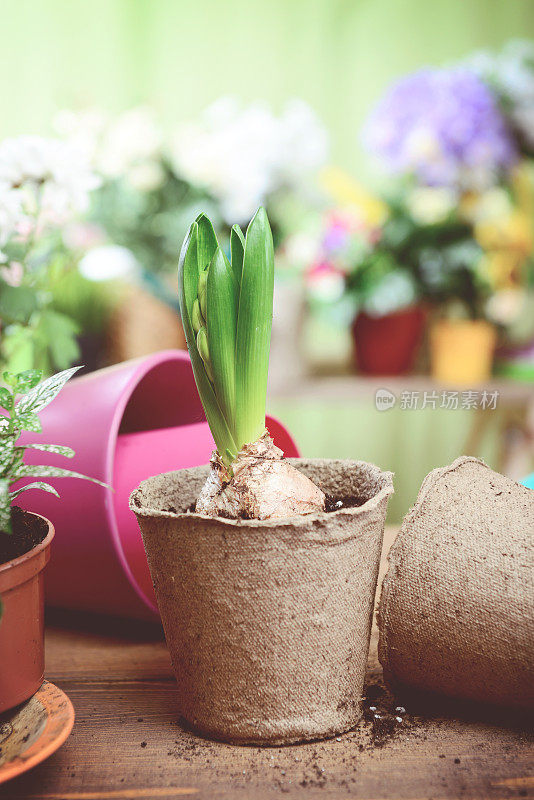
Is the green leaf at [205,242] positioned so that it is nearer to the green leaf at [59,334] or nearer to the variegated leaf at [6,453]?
the variegated leaf at [6,453]

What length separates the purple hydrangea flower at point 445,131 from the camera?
152cm

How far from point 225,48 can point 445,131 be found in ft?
3.15

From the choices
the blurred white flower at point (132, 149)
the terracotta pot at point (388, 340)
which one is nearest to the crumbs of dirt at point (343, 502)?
the blurred white flower at point (132, 149)

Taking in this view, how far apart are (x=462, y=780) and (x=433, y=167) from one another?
137 centimetres

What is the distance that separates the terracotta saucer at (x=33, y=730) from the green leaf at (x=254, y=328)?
0.71 ft

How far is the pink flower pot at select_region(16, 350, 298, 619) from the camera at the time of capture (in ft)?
2.16

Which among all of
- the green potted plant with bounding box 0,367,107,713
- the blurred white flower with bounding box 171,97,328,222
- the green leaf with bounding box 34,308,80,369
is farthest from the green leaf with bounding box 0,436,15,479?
the blurred white flower with bounding box 171,97,328,222

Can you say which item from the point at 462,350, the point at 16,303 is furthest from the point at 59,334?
the point at 462,350

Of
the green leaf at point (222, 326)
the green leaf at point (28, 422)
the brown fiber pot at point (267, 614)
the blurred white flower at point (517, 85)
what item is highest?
the blurred white flower at point (517, 85)

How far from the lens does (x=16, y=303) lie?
75 cm

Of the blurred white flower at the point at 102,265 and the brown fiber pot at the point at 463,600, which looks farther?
the blurred white flower at the point at 102,265

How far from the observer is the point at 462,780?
0.46 meters

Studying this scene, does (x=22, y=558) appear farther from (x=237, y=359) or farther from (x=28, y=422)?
(x=237, y=359)

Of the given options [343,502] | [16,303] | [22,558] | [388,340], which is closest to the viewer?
[22,558]
